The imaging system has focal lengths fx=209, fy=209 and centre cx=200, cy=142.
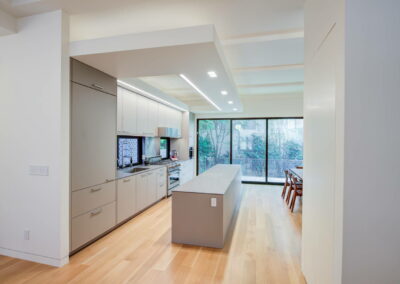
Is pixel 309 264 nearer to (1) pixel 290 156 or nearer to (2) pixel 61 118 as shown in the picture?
(2) pixel 61 118

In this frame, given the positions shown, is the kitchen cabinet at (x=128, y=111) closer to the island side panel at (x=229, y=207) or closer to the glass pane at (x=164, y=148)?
the glass pane at (x=164, y=148)

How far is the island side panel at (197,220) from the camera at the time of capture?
275 cm

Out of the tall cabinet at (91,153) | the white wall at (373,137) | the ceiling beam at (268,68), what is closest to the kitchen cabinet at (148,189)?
the tall cabinet at (91,153)

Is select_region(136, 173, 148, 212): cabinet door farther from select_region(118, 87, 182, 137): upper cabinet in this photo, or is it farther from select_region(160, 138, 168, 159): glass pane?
select_region(160, 138, 168, 159): glass pane

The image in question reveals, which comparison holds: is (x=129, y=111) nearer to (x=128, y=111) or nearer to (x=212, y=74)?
(x=128, y=111)

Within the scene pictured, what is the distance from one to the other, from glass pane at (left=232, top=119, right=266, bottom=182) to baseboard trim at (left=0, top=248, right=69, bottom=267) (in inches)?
225

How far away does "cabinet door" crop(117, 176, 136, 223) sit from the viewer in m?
3.38

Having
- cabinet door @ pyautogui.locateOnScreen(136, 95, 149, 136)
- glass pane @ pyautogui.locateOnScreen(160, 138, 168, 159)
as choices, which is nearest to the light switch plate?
cabinet door @ pyautogui.locateOnScreen(136, 95, 149, 136)

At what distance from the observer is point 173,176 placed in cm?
550

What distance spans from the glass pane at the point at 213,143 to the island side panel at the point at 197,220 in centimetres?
472

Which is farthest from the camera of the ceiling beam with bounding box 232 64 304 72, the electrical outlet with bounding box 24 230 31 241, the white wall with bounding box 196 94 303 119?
the white wall with bounding box 196 94 303 119

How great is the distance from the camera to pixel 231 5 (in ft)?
7.39

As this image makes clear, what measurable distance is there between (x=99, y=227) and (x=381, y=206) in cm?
312

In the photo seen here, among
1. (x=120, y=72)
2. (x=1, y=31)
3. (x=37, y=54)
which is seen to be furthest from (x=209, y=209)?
(x=1, y=31)
